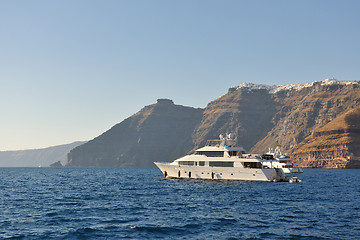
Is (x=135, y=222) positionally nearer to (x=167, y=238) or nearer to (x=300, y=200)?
(x=167, y=238)

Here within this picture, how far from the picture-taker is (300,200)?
44781 mm

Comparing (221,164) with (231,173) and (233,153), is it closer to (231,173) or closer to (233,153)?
(231,173)

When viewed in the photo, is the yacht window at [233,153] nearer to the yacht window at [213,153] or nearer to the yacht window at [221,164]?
the yacht window at [213,153]

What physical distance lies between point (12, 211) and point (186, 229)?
1896 centimetres

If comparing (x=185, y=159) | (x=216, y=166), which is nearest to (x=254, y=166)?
(x=216, y=166)

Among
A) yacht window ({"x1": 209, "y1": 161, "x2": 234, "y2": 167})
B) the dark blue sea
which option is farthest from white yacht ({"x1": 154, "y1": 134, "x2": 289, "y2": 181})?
the dark blue sea

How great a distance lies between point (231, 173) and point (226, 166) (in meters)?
1.56

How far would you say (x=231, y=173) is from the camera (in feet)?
217

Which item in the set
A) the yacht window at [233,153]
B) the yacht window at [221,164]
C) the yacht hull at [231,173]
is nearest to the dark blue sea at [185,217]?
the yacht hull at [231,173]

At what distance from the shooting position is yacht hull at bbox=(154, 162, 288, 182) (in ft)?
214

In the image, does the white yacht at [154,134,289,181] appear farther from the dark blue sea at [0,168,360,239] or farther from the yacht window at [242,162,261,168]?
the dark blue sea at [0,168,360,239]

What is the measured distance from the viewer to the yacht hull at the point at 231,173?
214 feet

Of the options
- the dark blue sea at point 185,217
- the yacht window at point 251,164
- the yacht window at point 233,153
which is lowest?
the dark blue sea at point 185,217

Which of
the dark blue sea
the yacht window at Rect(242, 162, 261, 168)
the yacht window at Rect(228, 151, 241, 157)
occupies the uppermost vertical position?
the yacht window at Rect(228, 151, 241, 157)
